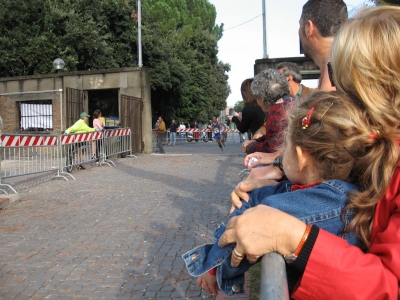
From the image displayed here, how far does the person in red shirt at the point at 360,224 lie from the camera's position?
4.19 feet

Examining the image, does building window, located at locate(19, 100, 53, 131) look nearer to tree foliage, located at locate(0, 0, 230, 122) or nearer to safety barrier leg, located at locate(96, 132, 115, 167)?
safety barrier leg, located at locate(96, 132, 115, 167)

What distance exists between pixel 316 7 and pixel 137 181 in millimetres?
9428

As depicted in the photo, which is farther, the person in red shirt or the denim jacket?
the denim jacket

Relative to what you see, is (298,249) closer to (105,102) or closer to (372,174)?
(372,174)

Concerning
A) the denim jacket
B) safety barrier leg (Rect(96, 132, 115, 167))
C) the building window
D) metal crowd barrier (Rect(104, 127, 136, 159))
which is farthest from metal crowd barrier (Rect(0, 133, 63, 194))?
the building window

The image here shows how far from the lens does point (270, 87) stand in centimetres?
425

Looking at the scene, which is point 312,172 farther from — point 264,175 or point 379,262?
point 264,175

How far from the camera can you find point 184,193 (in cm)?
997

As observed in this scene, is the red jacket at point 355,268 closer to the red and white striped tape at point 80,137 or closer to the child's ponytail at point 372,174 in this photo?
the child's ponytail at point 372,174

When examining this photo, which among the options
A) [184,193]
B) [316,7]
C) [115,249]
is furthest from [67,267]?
[184,193]

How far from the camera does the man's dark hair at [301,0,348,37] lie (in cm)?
304

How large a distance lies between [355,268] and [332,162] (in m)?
0.36

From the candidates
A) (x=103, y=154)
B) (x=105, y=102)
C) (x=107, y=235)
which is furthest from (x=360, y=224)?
(x=105, y=102)

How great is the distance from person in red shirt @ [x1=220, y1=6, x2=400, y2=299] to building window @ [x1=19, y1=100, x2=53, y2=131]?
2150 cm
